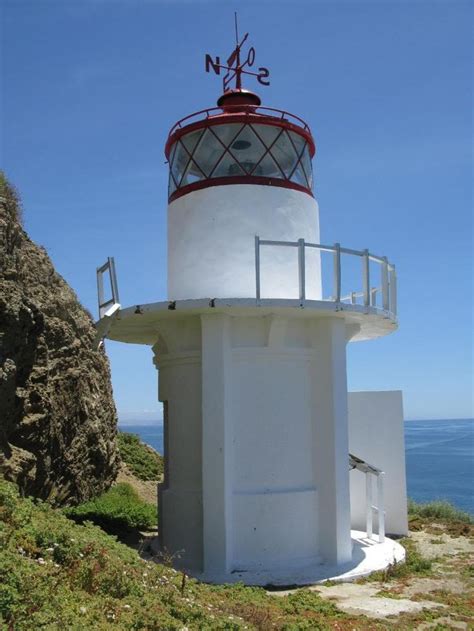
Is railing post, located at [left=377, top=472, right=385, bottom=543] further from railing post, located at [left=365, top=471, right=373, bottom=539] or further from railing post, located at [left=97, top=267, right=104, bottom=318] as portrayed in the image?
railing post, located at [left=97, top=267, right=104, bottom=318]

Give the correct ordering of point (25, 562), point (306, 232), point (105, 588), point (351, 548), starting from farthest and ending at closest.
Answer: point (306, 232), point (351, 548), point (105, 588), point (25, 562)

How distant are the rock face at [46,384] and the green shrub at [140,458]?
75.1 inches

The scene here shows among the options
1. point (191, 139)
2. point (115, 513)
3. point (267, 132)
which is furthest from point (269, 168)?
point (115, 513)

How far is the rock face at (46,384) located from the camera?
41.4 feet

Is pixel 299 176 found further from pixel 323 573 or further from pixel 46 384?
pixel 46 384

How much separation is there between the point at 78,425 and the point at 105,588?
10.8 meters

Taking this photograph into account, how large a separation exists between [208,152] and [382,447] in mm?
7524

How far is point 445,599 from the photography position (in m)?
9.25

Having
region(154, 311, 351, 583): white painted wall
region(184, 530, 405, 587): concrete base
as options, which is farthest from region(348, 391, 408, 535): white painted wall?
region(154, 311, 351, 583): white painted wall

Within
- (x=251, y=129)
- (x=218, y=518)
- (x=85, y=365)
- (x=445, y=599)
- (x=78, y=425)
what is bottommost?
(x=445, y=599)

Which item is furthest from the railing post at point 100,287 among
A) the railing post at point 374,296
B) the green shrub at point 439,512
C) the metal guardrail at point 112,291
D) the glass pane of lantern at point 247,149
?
the green shrub at point 439,512

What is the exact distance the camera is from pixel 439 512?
1673 cm

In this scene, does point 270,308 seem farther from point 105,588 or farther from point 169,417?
point 105,588

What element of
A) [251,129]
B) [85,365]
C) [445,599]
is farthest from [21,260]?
[445,599]
